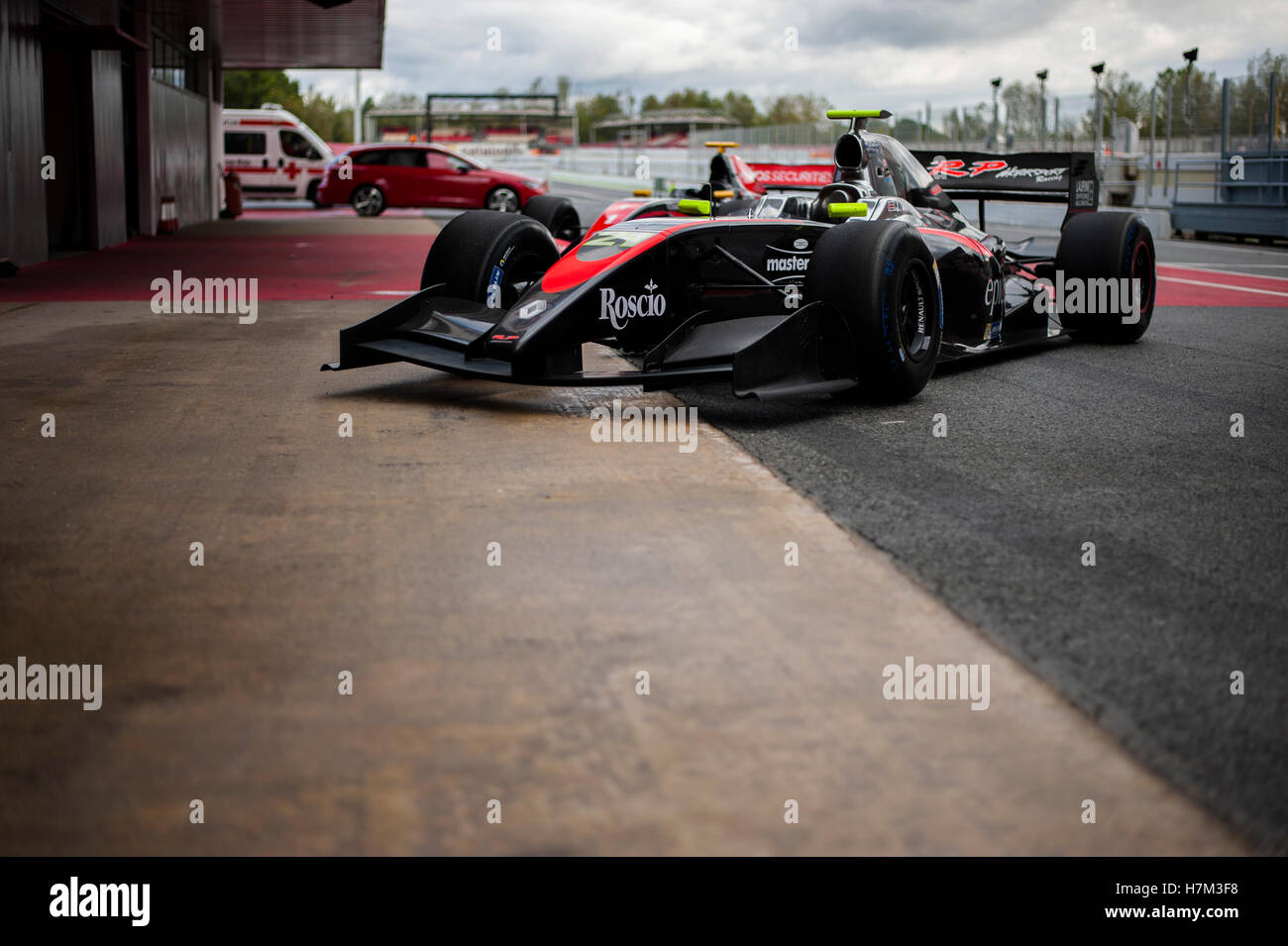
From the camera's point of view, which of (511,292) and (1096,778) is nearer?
(1096,778)

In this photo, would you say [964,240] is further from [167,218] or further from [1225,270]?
[167,218]

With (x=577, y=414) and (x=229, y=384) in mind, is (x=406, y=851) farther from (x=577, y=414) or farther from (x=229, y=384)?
(x=229, y=384)

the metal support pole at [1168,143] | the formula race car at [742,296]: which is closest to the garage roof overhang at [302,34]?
the formula race car at [742,296]

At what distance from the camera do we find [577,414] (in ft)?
19.6

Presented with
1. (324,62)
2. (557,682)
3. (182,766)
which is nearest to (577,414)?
(557,682)

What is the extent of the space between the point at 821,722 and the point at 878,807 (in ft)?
1.17

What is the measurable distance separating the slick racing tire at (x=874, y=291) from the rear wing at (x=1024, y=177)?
319cm

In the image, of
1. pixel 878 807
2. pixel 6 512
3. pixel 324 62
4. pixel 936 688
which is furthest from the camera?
pixel 324 62

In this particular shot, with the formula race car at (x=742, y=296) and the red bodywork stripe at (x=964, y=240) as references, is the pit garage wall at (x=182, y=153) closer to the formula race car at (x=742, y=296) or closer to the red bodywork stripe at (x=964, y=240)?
the formula race car at (x=742, y=296)

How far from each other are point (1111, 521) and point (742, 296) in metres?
2.69

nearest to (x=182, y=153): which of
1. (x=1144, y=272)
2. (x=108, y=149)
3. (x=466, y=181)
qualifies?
(x=466, y=181)

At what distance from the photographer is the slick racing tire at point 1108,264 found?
8.48 meters

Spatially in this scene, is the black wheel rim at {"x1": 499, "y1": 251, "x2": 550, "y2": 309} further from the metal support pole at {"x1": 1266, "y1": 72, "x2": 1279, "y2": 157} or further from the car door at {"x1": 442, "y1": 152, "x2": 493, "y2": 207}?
the car door at {"x1": 442, "y1": 152, "x2": 493, "y2": 207}

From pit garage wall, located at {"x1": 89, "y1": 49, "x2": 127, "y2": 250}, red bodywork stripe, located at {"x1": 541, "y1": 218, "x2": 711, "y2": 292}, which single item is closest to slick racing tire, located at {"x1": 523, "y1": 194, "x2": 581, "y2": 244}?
red bodywork stripe, located at {"x1": 541, "y1": 218, "x2": 711, "y2": 292}
